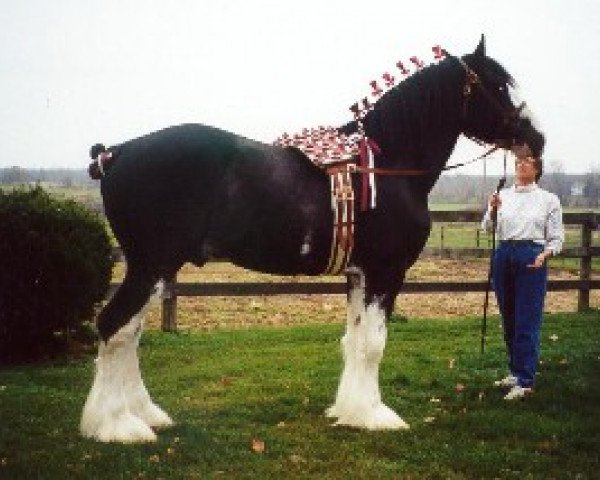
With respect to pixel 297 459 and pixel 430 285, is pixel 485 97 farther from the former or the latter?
pixel 430 285

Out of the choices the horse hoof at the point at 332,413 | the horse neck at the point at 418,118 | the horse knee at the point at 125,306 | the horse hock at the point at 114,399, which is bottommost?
the horse hoof at the point at 332,413

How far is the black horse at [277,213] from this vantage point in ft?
16.8

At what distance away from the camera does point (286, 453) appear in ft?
16.4

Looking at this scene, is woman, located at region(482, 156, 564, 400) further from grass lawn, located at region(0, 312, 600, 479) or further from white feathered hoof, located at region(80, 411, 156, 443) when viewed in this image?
white feathered hoof, located at region(80, 411, 156, 443)

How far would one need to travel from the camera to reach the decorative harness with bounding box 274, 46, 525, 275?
535 cm

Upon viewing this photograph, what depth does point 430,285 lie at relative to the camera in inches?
421

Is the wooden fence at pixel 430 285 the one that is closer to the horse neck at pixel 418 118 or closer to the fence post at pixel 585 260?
the fence post at pixel 585 260

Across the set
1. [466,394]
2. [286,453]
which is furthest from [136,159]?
[466,394]

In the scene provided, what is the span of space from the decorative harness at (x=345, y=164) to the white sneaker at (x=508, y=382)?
7.32 feet

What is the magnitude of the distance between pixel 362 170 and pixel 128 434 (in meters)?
2.50

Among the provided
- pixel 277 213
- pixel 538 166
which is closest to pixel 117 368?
pixel 277 213

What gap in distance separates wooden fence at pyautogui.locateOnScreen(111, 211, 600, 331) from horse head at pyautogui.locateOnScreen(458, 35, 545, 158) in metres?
4.35

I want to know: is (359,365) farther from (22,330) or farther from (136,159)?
(22,330)

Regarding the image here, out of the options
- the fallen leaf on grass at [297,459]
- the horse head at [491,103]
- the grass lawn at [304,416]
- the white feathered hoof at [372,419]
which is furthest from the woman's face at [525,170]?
the fallen leaf on grass at [297,459]
